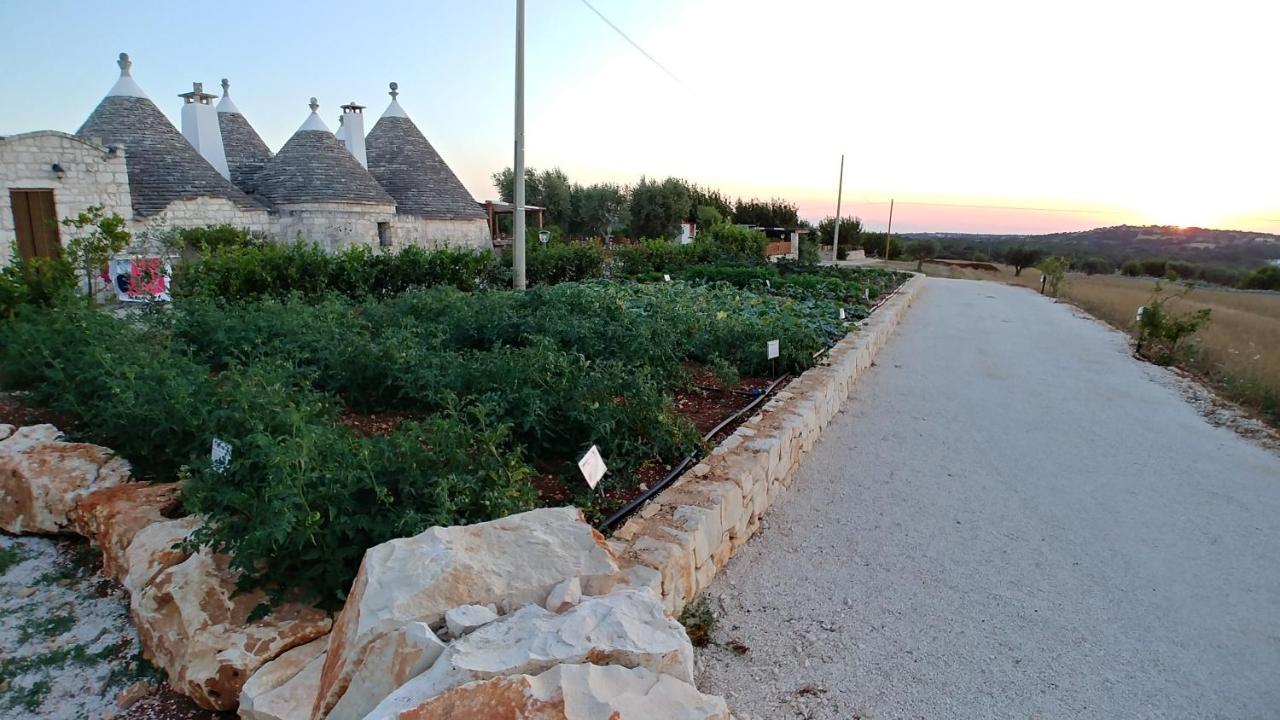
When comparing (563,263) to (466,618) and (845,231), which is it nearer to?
(466,618)

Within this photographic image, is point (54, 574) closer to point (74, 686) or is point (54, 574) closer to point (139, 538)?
point (139, 538)

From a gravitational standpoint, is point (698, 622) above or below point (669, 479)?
below

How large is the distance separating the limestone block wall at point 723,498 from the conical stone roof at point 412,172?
51.7ft

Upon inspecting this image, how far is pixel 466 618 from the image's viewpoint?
6.48 ft

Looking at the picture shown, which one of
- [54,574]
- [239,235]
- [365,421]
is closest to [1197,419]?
[365,421]

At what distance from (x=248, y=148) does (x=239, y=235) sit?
7.78m

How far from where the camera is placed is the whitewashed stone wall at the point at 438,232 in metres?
18.4

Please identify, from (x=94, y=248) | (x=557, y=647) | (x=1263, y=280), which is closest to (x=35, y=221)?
(x=94, y=248)

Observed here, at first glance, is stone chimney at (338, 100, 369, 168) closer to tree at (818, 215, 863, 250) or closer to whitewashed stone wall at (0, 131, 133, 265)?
whitewashed stone wall at (0, 131, 133, 265)

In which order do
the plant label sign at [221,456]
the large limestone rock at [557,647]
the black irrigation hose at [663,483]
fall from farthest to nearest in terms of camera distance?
the black irrigation hose at [663,483]
the plant label sign at [221,456]
the large limestone rock at [557,647]

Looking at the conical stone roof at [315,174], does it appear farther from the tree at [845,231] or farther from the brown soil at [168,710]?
the tree at [845,231]

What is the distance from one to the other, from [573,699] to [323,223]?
56.1 feet

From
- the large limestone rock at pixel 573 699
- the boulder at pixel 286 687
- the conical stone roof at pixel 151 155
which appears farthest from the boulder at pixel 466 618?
the conical stone roof at pixel 151 155

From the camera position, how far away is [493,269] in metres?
13.0
